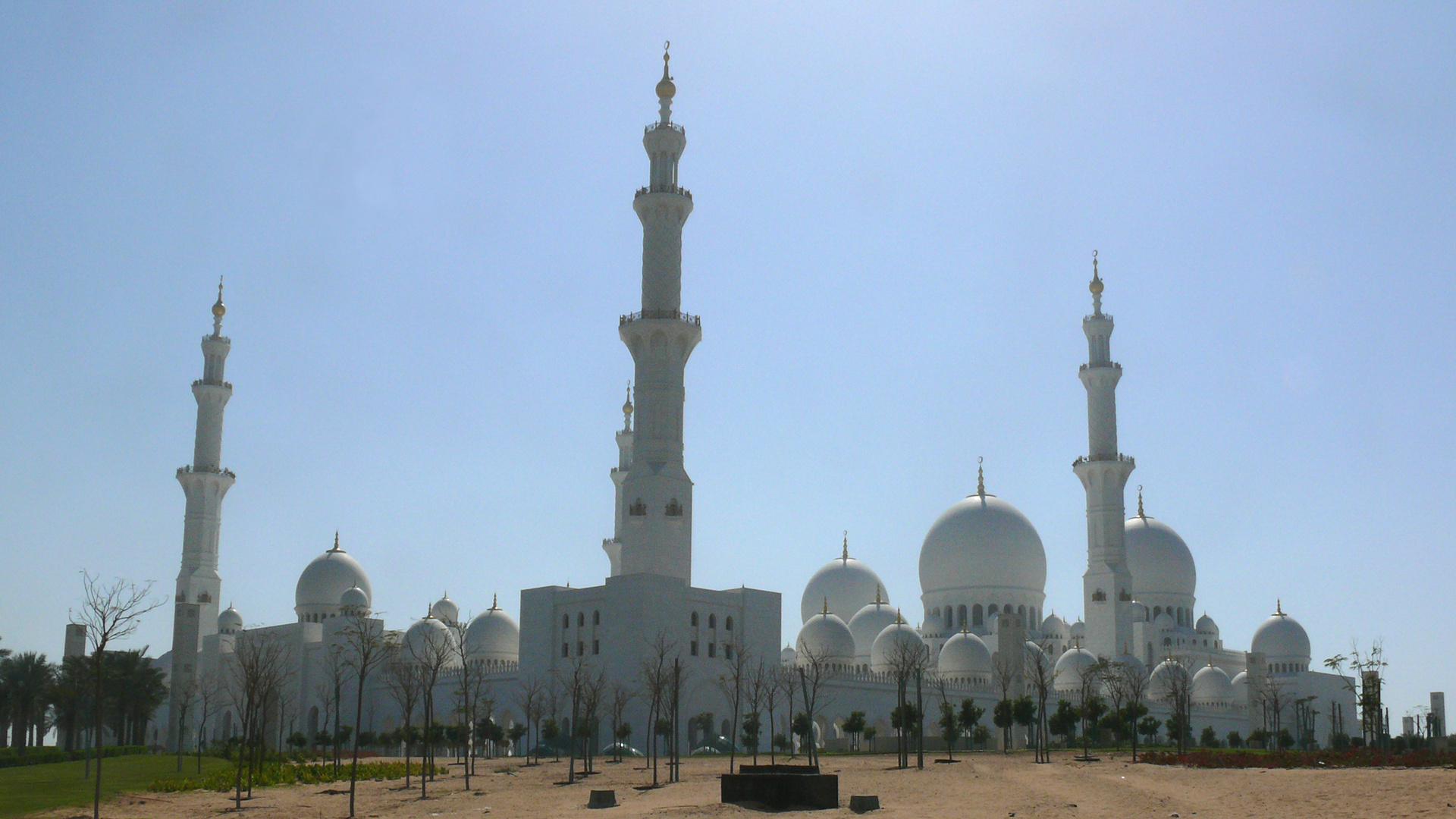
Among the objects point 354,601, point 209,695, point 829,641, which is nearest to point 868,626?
point 829,641

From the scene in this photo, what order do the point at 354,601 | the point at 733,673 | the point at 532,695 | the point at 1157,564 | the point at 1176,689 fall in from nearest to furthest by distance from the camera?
the point at 1176,689, the point at 532,695, the point at 733,673, the point at 354,601, the point at 1157,564

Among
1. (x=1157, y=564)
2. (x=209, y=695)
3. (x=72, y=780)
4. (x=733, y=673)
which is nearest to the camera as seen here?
(x=72, y=780)

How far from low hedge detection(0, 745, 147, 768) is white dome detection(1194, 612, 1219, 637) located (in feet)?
181

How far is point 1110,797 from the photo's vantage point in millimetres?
28562

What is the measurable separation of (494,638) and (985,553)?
25972 millimetres

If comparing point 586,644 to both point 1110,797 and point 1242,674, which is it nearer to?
point 1110,797

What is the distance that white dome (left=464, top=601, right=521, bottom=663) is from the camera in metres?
68.4

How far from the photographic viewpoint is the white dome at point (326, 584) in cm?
7388

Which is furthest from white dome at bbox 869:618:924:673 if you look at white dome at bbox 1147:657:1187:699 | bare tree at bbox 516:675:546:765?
bare tree at bbox 516:675:546:765

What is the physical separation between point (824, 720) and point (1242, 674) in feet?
86.6

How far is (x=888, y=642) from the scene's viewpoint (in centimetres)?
6638

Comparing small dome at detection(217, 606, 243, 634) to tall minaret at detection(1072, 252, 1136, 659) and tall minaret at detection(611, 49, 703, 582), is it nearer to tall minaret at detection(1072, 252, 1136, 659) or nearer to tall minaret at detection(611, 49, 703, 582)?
tall minaret at detection(611, 49, 703, 582)

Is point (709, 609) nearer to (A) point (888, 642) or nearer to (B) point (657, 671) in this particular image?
(B) point (657, 671)

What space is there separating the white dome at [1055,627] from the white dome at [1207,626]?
7993mm
